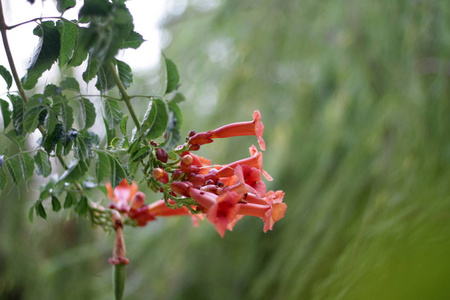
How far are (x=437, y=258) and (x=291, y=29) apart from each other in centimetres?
128

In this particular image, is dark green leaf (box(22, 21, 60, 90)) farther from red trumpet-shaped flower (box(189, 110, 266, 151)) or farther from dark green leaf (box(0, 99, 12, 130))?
red trumpet-shaped flower (box(189, 110, 266, 151))

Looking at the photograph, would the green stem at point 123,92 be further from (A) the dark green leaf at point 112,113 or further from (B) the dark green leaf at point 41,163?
(B) the dark green leaf at point 41,163

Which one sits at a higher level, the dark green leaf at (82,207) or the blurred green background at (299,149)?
the blurred green background at (299,149)

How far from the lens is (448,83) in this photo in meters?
1.35

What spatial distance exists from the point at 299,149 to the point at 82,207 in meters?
1.13

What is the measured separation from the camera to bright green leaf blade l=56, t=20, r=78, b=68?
0.46 meters

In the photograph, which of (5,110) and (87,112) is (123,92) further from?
(5,110)

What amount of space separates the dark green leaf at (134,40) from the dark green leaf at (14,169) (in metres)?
0.20

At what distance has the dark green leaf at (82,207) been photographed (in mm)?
543

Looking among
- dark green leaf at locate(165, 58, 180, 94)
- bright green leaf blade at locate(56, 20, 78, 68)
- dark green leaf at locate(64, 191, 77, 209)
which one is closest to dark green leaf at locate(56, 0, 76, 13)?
bright green leaf blade at locate(56, 20, 78, 68)

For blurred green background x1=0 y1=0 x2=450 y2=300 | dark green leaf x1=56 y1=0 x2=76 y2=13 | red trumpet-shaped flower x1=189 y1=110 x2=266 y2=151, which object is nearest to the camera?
dark green leaf x1=56 y1=0 x2=76 y2=13

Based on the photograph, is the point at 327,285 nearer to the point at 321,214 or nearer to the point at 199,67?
the point at 321,214

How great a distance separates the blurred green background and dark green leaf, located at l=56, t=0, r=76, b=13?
2.40ft

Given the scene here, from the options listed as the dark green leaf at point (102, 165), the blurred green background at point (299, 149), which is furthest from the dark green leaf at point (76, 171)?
the blurred green background at point (299, 149)
